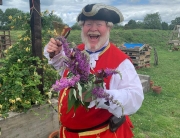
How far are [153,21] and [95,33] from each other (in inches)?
1686

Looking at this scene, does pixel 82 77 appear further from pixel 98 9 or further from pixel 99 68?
pixel 98 9

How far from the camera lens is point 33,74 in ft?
10.4

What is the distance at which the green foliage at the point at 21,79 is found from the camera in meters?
2.94

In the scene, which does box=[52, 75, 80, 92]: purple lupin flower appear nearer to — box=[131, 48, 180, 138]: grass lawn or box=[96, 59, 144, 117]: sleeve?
box=[96, 59, 144, 117]: sleeve

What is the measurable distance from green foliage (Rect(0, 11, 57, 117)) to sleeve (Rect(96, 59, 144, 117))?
66.3 inches

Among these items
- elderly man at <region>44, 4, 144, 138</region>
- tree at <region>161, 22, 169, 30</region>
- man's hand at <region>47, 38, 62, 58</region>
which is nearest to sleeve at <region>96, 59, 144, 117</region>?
elderly man at <region>44, 4, 144, 138</region>

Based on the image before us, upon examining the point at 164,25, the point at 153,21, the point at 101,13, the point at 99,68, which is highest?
the point at 153,21

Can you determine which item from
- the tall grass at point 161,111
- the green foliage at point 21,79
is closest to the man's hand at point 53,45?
the green foliage at point 21,79

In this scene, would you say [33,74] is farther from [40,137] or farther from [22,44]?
[40,137]

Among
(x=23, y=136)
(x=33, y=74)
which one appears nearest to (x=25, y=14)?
(x=33, y=74)

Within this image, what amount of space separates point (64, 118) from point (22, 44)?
196 centimetres

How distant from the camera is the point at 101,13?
176 centimetres

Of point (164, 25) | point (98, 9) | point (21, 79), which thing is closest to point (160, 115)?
point (21, 79)

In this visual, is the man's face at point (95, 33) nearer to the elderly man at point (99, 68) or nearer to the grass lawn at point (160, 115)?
the elderly man at point (99, 68)
